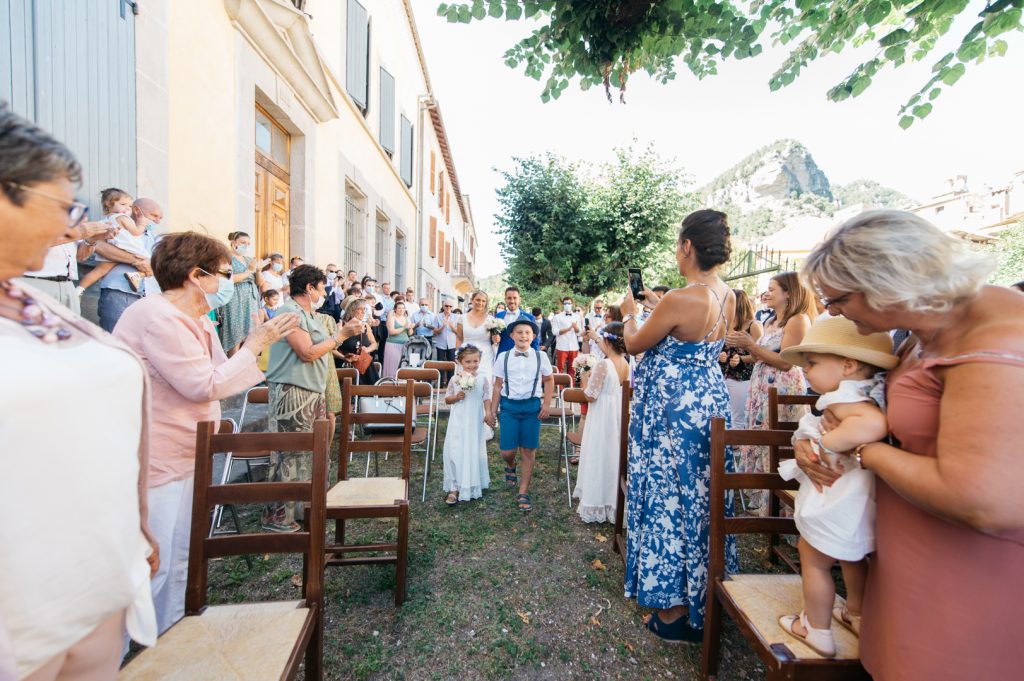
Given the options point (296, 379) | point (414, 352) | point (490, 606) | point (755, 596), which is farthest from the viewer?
point (414, 352)

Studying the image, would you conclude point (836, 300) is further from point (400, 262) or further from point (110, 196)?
point (400, 262)

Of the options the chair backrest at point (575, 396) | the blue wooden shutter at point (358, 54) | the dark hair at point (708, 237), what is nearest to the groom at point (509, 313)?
the chair backrest at point (575, 396)

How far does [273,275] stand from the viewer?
598 centimetres

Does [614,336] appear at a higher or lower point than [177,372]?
higher

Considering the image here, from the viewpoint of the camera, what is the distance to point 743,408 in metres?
4.66

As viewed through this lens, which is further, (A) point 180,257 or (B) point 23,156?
(A) point 180,257

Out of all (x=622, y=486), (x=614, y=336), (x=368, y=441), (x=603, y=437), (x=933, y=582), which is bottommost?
(x=622, y=486)

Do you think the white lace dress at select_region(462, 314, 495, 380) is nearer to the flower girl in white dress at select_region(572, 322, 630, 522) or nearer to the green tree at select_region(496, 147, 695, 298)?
the flower girl in white dress at select_region(572, 322, 630, 522)

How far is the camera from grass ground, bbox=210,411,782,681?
2359 millimetres

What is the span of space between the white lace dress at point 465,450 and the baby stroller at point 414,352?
3.08 metres

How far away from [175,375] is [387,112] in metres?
11.8

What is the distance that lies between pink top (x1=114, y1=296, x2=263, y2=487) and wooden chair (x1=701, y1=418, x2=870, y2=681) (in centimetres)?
226

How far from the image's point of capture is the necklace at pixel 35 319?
83cm

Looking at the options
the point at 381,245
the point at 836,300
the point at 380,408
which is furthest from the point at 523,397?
the point at 381,245
